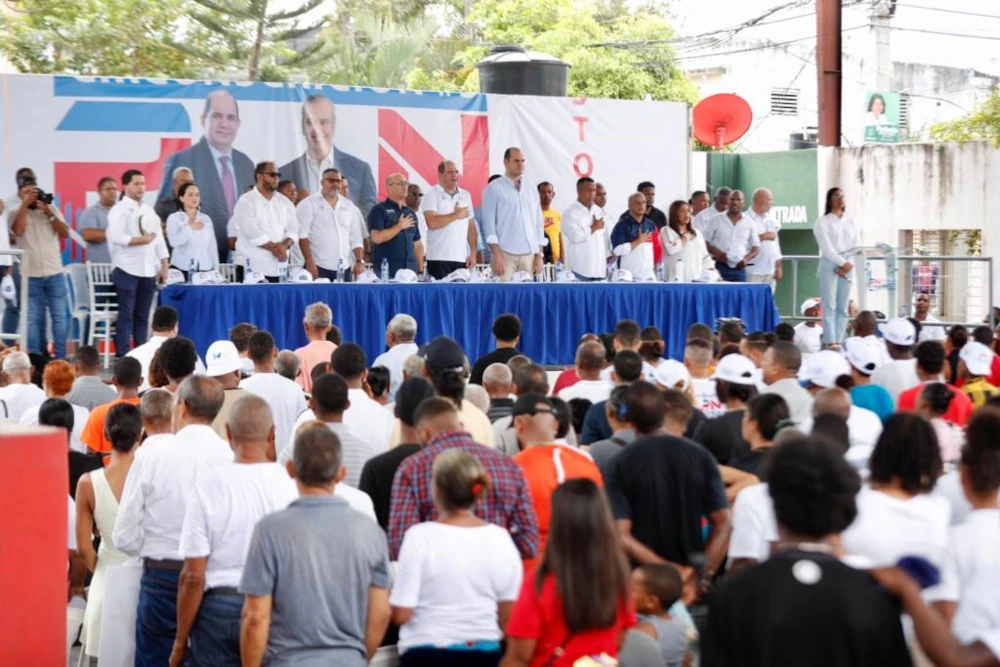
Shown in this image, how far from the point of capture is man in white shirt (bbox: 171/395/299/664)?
5316 millimetres

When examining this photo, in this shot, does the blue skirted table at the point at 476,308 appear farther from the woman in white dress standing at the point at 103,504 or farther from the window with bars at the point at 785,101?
Answer: the window with bars at the point at 785,101

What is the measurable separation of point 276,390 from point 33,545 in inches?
118

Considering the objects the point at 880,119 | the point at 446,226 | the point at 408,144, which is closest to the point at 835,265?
the point at 446,226

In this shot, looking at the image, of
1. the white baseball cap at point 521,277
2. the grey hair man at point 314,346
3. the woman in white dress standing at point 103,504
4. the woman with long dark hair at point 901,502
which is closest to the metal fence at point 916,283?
the white baseball cap at point 521,277

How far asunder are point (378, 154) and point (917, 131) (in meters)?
28.8

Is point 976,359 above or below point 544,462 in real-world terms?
above

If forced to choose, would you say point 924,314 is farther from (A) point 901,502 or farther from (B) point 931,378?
(A) point 901,502

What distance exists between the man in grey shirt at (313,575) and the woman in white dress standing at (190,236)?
1030 centimetres

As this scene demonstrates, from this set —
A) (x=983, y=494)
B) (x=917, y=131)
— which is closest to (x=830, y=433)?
(x=983, y=494)

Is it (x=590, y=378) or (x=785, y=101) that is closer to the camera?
(x=590, y=378)

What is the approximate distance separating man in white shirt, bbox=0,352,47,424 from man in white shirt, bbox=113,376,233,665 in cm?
296

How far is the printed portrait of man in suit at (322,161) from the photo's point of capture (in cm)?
1786

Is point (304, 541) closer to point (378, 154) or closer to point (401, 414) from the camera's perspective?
point (401, 414)

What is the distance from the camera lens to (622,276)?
15.7 m
